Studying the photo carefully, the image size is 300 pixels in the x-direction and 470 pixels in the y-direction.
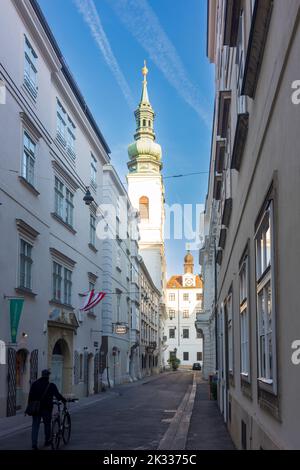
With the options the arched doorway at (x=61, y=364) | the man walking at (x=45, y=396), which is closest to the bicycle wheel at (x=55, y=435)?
the man walking at (x=45, y=396)

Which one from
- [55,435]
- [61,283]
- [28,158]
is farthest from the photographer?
[61,283]

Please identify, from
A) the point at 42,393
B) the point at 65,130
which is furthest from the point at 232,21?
the point at 65,130

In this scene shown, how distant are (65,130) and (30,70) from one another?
5508 millimetres

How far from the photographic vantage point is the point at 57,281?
26406 millimetres

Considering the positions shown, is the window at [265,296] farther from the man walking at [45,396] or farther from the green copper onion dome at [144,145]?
the green copper onion dome at [144,145]

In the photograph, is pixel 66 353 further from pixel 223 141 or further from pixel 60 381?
pixel 223 141

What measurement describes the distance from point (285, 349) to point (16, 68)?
17.8 meters

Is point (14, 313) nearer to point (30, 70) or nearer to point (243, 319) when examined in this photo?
point (30, 70)

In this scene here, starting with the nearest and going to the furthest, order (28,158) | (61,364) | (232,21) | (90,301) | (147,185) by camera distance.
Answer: (232,21), (28,158), (61,364), (90,301), (147,185)

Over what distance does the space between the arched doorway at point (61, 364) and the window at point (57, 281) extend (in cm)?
194

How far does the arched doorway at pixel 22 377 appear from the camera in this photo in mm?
20983

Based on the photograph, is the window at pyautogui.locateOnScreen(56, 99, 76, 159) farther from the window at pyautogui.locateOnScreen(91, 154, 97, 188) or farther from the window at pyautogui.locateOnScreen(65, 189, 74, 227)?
the window at pyautogui.locateOnScreen(91, 154, 97, 188)

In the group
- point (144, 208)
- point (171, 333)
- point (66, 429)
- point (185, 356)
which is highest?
point (144, 208)
